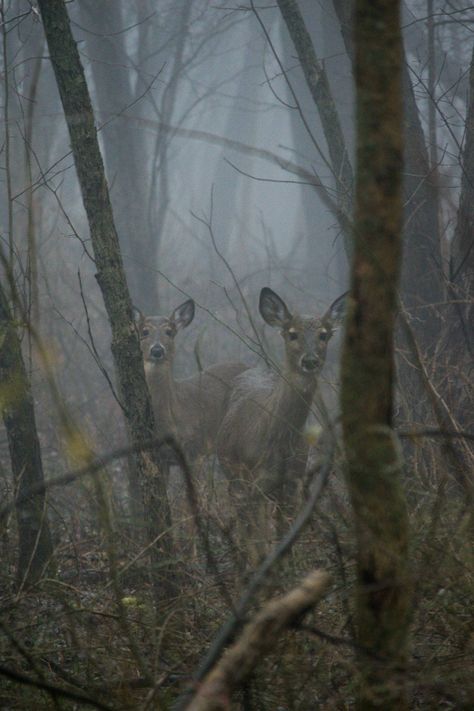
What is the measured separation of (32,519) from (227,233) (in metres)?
30.7

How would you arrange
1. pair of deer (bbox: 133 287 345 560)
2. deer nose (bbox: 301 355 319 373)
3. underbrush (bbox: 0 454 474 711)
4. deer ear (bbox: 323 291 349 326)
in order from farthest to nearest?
deer ear (bbox: 323 291 349 326) → deer nose (bbox: 301 355 319 373) → pair of deer (bbox: 133 287 345 560) → underbrush (bbox: 0 454 474 711)

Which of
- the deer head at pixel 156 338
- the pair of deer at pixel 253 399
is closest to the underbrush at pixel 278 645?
the pair of deer at pixel 253 399

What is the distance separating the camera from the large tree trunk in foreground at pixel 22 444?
4660 mm

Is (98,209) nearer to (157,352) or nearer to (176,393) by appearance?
(157,352)

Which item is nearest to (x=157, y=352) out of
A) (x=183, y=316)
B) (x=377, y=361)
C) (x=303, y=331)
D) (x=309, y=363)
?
→ (x=183, y=316)

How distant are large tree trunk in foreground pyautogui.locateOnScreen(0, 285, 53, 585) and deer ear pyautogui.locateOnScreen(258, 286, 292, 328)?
10.8ft

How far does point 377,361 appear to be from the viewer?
81.9 inches

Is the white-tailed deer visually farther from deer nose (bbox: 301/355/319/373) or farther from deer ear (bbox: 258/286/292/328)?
deer nose (bbox: 301/355/319/373)

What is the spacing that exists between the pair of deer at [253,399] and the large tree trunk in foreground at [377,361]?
2.09 metres

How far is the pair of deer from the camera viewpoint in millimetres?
6496

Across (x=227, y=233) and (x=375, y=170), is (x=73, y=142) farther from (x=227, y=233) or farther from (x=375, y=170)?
(x=227, y=233)

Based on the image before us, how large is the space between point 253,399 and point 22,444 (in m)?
3.05

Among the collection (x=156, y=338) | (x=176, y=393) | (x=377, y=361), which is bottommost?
(x=176, y=393)

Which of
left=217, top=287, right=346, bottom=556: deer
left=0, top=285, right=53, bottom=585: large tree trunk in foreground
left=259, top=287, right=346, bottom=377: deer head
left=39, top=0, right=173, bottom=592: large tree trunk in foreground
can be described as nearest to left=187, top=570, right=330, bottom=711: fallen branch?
left=0, top=285, right=53, bottom=585: large tree trunk in foreground
